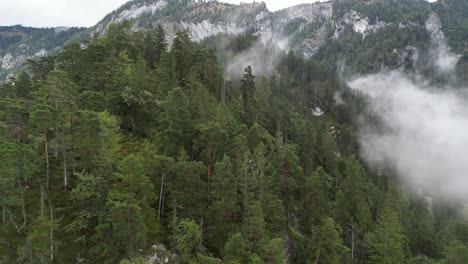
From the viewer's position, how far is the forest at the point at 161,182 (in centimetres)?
3209

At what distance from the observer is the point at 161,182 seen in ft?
124

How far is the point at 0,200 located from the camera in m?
31.9

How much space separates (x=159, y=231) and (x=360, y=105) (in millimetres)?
123206

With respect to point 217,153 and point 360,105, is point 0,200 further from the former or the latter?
point 360,105

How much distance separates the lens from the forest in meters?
32.1

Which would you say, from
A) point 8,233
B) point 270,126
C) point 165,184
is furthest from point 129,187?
point 270,126

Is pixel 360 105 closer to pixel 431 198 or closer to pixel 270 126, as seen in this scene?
pixel 431 198

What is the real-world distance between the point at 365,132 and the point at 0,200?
400 feet

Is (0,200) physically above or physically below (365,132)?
above

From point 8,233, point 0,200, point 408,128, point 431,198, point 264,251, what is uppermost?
point 0,200

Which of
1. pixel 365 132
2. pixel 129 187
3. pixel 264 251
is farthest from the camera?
pixel 365 132

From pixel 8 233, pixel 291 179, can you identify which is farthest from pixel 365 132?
pixel 8 233

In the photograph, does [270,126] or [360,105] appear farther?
[360,105]

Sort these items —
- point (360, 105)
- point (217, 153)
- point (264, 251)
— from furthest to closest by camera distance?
point (360, 105) < point (217, 153) < point (264, 251)
